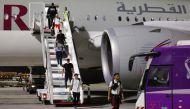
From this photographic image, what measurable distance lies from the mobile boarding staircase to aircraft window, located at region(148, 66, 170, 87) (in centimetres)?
500

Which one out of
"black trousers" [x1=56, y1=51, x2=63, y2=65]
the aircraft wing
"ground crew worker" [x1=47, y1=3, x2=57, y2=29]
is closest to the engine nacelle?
the aircraft wing

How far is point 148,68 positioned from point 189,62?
3.27 feet

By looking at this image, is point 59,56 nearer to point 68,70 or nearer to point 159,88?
point 68,70

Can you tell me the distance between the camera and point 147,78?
10.4 metres

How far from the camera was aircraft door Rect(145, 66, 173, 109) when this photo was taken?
9867 mm

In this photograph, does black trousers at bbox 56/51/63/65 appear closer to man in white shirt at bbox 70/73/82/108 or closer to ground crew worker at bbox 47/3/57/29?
man in white shirt at bbox 70/73/82/108

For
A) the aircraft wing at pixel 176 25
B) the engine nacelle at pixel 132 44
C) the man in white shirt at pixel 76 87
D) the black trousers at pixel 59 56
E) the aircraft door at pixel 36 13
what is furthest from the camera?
the aircraft door at pixel 36 13

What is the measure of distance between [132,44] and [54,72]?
314 cm

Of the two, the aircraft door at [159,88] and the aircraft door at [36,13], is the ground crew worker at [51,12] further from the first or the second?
the aircraft door at [159,88]

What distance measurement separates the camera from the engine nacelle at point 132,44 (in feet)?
47.7

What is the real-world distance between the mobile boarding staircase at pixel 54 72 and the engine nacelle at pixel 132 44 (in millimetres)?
1394

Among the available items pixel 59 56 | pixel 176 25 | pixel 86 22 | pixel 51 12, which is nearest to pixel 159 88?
pixel 176 25

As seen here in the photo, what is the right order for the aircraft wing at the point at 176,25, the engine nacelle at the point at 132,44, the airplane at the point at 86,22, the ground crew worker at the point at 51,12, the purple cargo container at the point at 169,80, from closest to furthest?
the purple cargo container at the point at 169,80
the engine nacelle at the point at 132,44
the aircraft wing at the point at 176,25
the ground crew worker at the point at 51,12
the airplane at the point at 86,22

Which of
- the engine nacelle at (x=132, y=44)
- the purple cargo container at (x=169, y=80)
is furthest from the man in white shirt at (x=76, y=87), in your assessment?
the purple cargo container at (x=169, y=80)
